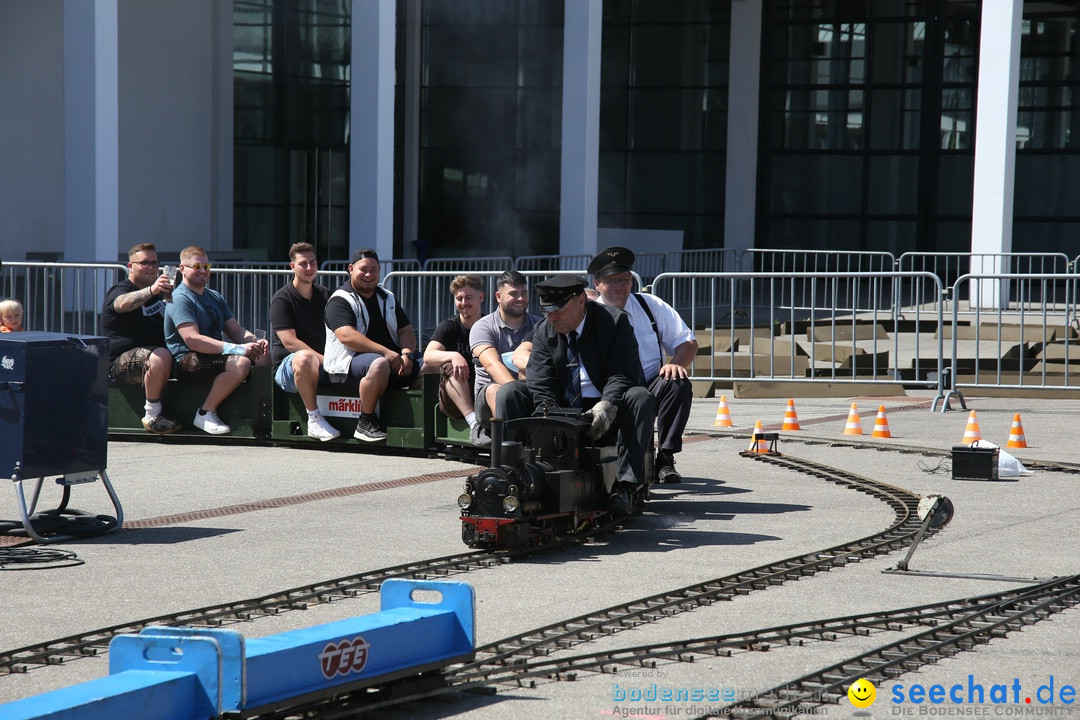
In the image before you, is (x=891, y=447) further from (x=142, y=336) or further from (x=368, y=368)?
(x=142, y=336)

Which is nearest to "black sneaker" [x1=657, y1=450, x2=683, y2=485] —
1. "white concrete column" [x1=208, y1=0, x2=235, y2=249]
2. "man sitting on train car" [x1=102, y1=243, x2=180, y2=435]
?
"man sitting on train car" [x1=102, y1=243, x2=180, y2=435]

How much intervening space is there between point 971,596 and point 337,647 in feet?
10.3

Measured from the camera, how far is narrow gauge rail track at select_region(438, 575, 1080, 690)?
5188mm

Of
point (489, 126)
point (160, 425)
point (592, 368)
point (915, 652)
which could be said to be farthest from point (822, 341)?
point (489, 126)

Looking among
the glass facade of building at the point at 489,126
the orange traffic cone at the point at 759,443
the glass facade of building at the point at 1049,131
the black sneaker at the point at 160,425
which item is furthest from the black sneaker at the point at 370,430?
the glass facade of building at the point at 1049,131

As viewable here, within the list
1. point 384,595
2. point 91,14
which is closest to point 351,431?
point 384,595

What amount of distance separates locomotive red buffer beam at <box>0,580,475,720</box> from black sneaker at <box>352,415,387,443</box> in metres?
6.10

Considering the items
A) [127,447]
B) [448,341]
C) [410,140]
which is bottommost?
[127,447]

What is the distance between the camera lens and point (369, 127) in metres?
21.2

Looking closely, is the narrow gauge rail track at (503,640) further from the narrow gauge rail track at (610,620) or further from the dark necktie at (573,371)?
the dark necktie at (573,371)

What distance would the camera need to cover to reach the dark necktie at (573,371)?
8.30 m

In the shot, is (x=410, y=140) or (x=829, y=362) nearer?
(x=829, y=362)

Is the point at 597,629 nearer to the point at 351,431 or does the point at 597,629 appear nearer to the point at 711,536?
the point at 711,536

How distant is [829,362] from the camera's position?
17734mm
